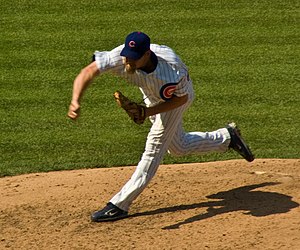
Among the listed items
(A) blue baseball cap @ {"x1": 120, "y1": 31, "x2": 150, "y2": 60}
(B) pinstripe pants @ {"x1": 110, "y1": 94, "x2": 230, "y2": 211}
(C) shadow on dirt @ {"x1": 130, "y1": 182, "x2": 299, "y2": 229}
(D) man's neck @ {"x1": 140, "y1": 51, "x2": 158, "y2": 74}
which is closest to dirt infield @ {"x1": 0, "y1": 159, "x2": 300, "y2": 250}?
(C) shadow on dirt @ {"x1": 130, "y1": 182, "x2": 299, "y2": 229}

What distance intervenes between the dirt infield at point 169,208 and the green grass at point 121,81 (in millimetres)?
501

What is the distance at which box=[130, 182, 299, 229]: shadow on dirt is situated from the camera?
7.49 metres

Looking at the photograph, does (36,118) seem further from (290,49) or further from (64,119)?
(290,49)

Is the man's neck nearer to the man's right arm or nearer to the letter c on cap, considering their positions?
the letter c on cap

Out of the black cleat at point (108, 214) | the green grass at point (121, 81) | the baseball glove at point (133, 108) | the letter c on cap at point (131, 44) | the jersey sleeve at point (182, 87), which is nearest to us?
the letter c on cap at point (131, 44)

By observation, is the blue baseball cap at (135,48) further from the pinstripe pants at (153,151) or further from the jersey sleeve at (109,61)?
the pinstripe pants at (153,151)

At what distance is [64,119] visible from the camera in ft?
33.0

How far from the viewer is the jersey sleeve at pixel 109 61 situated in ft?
23.3

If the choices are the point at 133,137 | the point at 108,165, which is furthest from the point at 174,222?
the point at 133,137

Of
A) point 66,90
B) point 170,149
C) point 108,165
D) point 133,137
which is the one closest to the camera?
point 170,149

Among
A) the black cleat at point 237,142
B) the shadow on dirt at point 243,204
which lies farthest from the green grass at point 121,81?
the shadow on dirt at point 243,204

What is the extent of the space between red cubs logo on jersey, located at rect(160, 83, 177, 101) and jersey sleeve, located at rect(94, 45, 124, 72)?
1.27 feet

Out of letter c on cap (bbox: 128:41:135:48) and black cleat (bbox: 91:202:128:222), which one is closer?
letter c on cap (bbox: 128:41:135:48)

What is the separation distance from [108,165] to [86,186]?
72 cm
